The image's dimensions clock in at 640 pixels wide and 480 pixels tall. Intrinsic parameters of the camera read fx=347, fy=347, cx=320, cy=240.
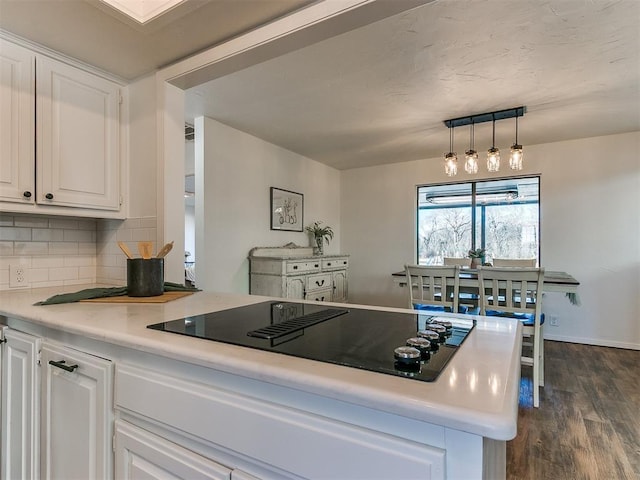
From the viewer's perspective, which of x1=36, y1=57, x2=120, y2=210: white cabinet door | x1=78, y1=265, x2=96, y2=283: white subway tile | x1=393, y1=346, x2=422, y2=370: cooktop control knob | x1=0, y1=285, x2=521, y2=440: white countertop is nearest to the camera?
x1=0, y1=285, x2=521, y2=440: white countertop

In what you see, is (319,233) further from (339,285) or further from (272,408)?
(272,408)

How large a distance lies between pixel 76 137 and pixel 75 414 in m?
1.37

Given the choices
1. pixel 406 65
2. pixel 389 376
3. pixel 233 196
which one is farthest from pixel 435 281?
pixel 389 376

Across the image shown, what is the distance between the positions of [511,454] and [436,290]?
1.60m

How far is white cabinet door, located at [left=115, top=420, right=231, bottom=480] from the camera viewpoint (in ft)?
2.54

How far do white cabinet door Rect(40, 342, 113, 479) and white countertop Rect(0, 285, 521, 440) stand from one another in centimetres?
10

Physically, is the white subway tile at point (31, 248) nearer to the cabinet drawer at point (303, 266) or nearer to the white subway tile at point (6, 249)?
the white subway tile at point (6, 249)

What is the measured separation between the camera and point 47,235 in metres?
1.89

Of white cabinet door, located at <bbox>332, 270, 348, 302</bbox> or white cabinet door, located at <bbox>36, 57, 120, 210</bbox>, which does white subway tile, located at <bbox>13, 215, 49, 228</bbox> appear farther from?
white cabinet door, located at <bbox>332, 270, 348, 302</bbox>

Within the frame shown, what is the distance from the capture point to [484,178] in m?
4.45

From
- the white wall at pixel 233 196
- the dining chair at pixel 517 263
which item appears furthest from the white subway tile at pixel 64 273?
the dining chair at pixel 517 263

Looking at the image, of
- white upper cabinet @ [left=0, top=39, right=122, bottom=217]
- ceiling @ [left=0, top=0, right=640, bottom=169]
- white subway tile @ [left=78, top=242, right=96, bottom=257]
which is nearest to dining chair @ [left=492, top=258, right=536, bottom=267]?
Result: ceiling @ [left=0, top=0, right=640, bottom=169]

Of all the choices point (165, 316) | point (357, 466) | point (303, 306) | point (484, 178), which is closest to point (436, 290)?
point (484, 178)

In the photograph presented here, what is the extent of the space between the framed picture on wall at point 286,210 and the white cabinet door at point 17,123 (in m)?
2.62
